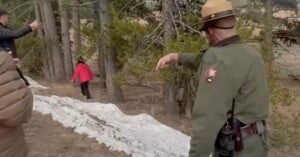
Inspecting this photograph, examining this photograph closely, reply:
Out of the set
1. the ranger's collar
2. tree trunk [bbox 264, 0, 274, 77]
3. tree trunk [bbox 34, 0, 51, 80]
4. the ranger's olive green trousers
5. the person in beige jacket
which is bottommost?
tree trunk [bbox 34, 0, 51, 80]

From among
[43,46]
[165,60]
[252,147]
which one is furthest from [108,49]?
[252,147]

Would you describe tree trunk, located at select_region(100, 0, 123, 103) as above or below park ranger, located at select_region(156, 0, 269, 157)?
below

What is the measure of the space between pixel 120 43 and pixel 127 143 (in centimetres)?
889

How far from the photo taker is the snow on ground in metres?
6.58

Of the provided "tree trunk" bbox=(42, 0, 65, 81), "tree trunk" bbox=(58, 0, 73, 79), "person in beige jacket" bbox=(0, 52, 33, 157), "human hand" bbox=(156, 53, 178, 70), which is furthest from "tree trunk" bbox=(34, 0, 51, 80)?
"person in beige jacket" bbox=(0, 52, 33, 157)

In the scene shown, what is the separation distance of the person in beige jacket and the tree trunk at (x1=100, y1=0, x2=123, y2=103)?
476 inches

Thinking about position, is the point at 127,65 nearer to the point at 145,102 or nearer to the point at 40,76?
the point at 145,102

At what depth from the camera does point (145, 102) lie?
60.4 ft

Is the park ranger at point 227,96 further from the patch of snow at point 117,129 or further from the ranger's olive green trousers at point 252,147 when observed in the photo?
the patch of snow at point 117,129

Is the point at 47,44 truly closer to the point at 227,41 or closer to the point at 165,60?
the point at 165,60

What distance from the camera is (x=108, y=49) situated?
16766mm

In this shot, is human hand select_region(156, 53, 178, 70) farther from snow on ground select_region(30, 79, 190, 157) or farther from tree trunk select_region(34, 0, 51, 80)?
tree trunk select_region(34, 0, 51, 80)

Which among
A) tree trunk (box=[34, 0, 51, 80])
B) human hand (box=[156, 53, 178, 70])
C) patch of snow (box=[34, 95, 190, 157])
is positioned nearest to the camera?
human hand (box=[156, 53, 178, 70])

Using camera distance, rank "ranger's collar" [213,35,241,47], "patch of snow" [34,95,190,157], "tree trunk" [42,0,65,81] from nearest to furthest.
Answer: "ranger's collar" [213,35,241,47], "patch of snow" [34,95,190,157], "tree trunk" [42,0,65,81]
